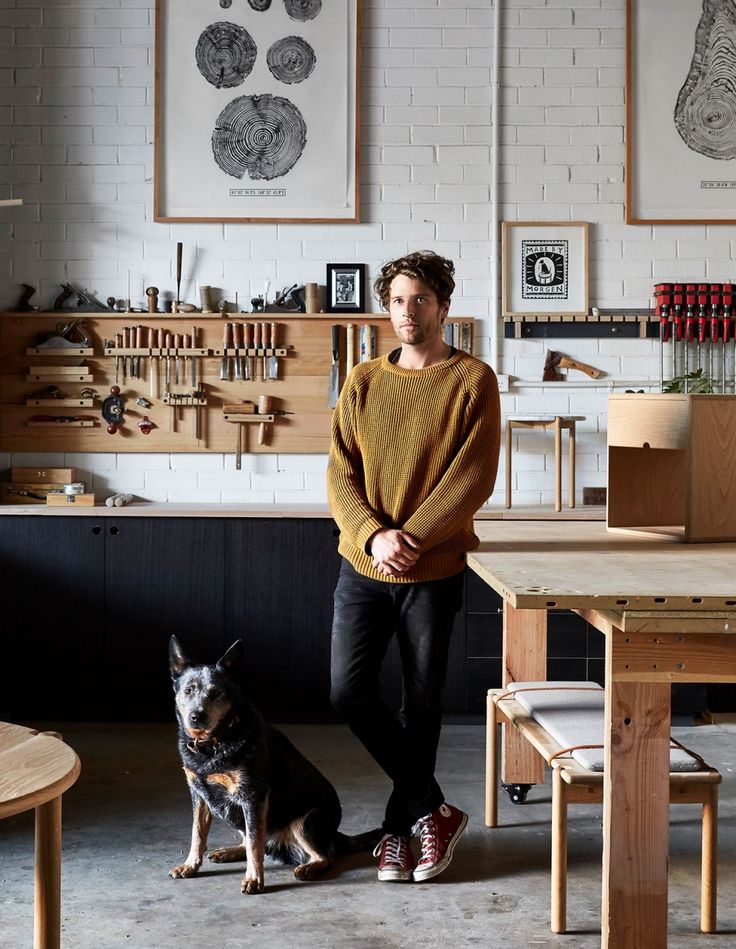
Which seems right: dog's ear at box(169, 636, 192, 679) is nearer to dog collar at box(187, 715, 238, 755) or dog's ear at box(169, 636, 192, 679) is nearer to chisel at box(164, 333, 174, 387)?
dog collar at box(187, 715, 238, 755)

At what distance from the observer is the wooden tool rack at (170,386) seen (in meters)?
5.10

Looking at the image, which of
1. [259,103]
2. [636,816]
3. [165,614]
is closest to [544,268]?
[259,103]

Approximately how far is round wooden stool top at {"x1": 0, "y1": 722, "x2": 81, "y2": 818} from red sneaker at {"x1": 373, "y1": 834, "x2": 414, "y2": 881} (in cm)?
150

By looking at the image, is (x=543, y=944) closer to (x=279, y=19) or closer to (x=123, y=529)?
(x=123, y=529)

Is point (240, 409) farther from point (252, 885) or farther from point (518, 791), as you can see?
point (252, 885)

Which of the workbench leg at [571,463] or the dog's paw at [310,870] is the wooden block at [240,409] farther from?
the dog's paw at [310,870]

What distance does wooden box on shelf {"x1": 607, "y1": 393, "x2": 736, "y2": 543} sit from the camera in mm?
2967

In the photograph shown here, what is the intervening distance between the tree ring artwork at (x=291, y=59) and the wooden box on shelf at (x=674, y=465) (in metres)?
2.62

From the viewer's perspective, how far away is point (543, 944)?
259 cm

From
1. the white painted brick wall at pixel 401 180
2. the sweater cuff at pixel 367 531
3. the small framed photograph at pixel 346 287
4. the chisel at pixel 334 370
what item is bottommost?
the sweater cuff at pixel 367 531

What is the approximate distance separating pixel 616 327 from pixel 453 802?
2512mm

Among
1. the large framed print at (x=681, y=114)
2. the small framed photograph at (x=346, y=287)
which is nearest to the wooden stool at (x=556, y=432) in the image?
the small framed photograph at (x=346, y=287)

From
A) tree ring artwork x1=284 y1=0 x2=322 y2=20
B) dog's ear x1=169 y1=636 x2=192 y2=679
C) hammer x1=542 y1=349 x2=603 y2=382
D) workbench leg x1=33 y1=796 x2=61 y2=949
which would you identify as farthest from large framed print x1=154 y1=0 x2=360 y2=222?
workbench leg x1=33 y1=796 x2=61 y2=949

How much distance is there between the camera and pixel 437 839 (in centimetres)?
300
